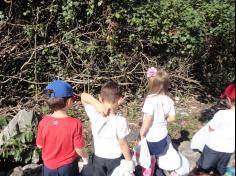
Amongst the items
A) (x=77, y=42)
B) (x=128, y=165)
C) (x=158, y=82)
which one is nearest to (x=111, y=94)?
(x=158, y=82)

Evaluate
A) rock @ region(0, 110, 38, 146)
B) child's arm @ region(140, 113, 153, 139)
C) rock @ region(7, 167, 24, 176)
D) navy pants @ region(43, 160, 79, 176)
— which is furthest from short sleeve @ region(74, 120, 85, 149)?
rock @ region(0, 110, 38, 146)

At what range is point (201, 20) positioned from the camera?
340cm

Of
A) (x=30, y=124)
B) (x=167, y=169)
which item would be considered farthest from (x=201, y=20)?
(x=30, y=124)

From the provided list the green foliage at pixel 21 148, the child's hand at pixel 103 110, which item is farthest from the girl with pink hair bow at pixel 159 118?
the green foliage at pixel 21 148

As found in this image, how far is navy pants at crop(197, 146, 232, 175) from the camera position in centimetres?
177

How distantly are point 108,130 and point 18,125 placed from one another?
1.66 m

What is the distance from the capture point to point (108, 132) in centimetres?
330

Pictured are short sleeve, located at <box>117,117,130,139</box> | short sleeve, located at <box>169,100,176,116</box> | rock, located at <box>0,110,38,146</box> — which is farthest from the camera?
rock, located at <box>0,110,38,146</box>

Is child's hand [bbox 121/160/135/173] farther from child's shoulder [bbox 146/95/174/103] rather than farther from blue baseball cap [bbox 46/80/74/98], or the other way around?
blue baseball cap [bbox 46/80/74/98]

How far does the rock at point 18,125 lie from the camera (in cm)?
439

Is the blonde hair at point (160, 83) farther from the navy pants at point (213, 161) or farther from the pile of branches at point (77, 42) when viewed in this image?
the pile of branches at point (77, 42)

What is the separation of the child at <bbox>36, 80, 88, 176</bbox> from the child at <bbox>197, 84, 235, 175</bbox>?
1.47m

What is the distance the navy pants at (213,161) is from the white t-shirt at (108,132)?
1263mm

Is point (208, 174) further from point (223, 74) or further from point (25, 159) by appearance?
point (25, 159)
